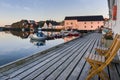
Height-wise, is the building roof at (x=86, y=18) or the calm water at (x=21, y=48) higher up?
the building roof at (x=86, y=18)

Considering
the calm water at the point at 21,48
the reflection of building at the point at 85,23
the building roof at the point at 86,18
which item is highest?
the building roof at the point at 86,18

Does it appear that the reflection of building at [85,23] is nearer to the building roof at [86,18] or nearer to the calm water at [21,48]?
the building roof at [86,18]

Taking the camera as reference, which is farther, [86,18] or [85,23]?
[86,18]

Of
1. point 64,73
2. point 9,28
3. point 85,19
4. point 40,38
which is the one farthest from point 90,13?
point 64,73

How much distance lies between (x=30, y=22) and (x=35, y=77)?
93.1 meters

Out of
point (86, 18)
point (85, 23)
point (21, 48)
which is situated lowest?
point (21, 48)

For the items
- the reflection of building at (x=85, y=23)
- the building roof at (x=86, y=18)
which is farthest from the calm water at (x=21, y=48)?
the building roof at (x=86, y=18)

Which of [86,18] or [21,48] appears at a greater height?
[86,18]

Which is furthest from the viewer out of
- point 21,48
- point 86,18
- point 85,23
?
point 86,18

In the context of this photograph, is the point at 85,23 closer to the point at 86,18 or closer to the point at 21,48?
the point at 86,18

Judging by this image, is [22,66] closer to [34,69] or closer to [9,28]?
[34,69]

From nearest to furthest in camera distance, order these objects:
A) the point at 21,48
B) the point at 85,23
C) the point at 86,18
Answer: the point at 21,48
the point at 85,23
the point at 86,18

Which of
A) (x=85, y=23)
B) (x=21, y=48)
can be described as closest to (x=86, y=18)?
(x=85, y=23)

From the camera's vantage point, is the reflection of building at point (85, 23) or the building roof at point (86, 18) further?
the building roof at point (86, 18)
